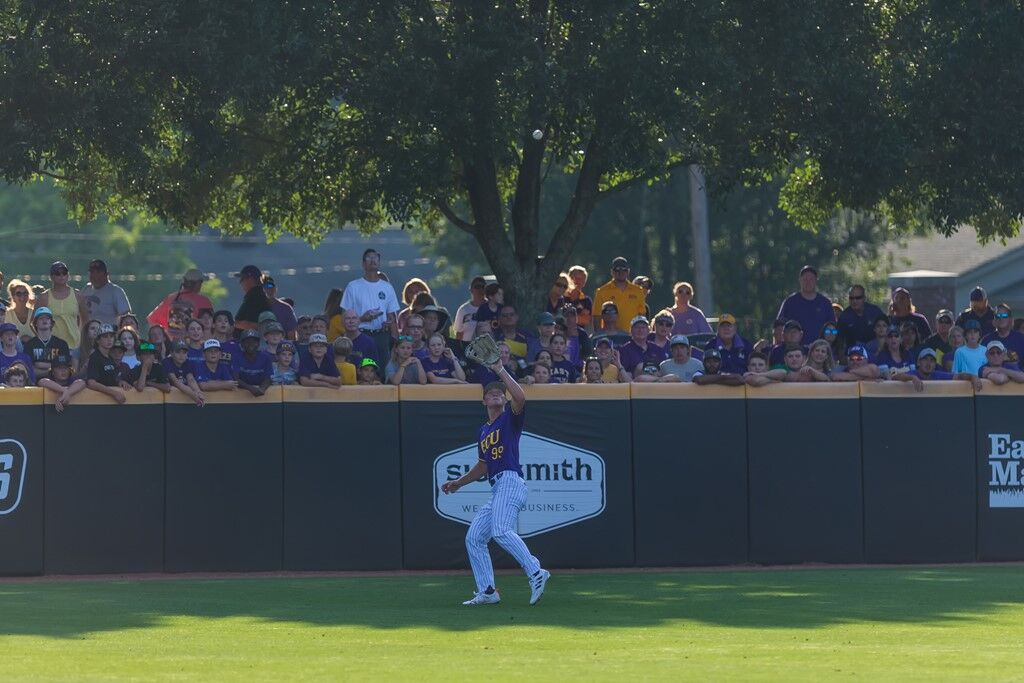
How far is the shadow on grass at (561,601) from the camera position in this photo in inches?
465

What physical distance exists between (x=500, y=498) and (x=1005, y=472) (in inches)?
295

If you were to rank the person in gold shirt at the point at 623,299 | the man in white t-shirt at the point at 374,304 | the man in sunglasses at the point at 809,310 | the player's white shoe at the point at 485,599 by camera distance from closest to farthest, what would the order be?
1. the player's white shoe at the point at 485,599
2. the man in white t-shirt at the point at 374,304
3. the man in sunglasses at the point at 809,310
4. the person in gold shirt at the point at 623,299

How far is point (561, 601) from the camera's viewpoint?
43.5 ft

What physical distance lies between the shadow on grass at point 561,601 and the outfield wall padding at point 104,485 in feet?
3.03

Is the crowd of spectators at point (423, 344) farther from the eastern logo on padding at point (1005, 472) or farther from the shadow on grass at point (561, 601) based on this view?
the shadow on grass at point (561, 601)

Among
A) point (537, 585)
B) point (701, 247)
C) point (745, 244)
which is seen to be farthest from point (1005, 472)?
point (745, 244)

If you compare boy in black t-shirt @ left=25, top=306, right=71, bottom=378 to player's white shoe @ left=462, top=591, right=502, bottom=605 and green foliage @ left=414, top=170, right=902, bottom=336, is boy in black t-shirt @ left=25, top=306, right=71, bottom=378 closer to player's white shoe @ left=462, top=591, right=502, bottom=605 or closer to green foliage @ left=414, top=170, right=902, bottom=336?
player's white shoe @ left=462, top=591, right=502, bottom=605

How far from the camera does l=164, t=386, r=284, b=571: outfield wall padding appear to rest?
16.5 m

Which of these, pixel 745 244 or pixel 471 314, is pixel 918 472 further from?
pixel 745 244

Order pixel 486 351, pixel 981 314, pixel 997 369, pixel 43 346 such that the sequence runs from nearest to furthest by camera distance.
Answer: pixel 486 351 < pixel 43 346 < pixel 997 369 < pixel 981 314

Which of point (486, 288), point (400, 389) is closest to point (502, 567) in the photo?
point (400, 389)

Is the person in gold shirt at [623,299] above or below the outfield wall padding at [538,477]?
above

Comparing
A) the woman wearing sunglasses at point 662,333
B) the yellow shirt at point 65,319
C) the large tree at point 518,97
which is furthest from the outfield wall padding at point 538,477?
the large tree at point 518,97

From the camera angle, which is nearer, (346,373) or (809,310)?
(346,373)
